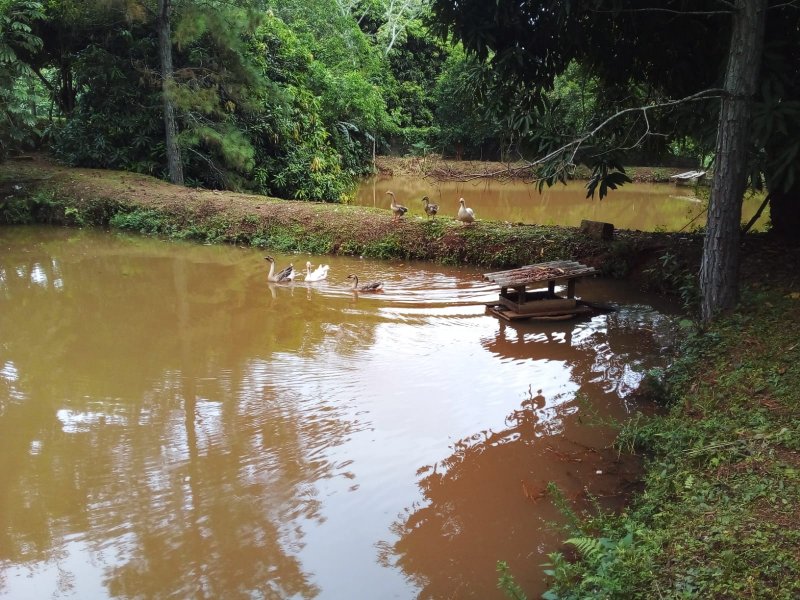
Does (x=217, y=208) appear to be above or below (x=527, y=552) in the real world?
above

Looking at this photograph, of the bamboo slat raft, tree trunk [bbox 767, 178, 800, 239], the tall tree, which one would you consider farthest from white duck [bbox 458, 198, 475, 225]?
tree trunk [bbox 767, 178, 800, 239]

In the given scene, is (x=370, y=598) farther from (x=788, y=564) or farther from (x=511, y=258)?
(x=511, y=258)

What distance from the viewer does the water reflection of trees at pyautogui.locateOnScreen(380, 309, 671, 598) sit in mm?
3957

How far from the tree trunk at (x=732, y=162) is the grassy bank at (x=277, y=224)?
13.4ft

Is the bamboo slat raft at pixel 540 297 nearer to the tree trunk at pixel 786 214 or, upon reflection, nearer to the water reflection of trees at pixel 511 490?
the water reflection of trees at pixel 511 490

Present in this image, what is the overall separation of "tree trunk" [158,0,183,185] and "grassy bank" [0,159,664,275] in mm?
661

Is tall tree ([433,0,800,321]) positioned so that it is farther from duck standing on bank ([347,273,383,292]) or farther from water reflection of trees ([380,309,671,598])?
duck standing on bank ([347,273,383,292])

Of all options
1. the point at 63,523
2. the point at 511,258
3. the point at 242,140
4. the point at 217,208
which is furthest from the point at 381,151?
the point at 63,523

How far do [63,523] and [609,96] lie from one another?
9849 millimetres

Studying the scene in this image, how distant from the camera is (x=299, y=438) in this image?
550 cm

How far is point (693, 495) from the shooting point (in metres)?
3.87

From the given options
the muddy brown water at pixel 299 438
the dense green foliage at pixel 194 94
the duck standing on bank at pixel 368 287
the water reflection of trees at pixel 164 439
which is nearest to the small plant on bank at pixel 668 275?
the muddy brown water at pixel 299 438

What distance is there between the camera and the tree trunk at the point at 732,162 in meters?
6.16

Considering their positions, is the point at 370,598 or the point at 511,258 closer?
the point at 370,598
